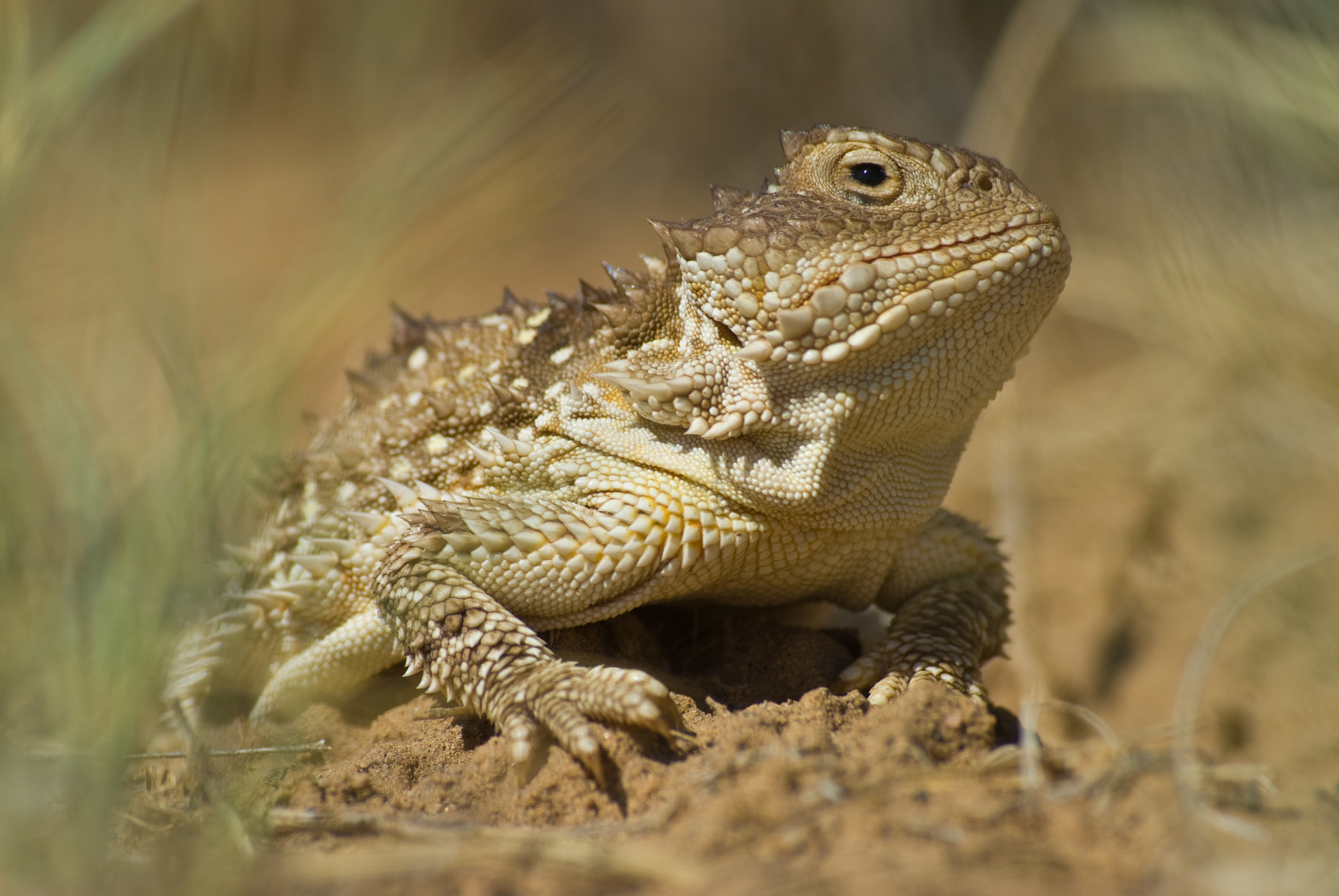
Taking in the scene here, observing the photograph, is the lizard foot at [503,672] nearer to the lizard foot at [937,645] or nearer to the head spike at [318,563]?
the head spike at [318,563]

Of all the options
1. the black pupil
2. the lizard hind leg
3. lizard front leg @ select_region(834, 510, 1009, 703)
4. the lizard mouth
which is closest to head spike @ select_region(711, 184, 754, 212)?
the black pupil

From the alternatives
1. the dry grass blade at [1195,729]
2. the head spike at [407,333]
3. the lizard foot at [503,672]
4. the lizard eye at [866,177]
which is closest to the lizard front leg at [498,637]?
the lizard foot at [503,672]

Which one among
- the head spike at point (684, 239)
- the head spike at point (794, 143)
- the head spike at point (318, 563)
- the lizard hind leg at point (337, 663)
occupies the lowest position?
the lizard hind leg at point (337, 663)

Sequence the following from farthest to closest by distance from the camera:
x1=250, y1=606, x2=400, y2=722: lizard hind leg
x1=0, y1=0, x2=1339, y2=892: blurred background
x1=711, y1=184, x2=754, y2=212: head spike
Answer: x1=250, y1=606, x2=400, y2=722: lizard hind leg
x1=711, y1=184, x2=754, y2=212: head spike
x1=0, y1=0, x2=1339, y2=892: blurred background

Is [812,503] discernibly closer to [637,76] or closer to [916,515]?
[916,515]

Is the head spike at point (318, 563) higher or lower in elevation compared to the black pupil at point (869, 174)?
lower

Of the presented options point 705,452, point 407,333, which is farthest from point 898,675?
point 407,333

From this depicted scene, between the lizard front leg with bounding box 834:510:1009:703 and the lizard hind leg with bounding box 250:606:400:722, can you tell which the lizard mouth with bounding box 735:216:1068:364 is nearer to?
the lizard front leg with bounding box 834:510:1009:703
